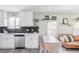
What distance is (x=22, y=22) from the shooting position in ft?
5.61

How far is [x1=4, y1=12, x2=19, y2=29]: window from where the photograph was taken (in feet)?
5.55

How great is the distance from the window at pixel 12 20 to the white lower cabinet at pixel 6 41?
7.5 inches

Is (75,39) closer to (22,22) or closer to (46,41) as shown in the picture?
(46,41)

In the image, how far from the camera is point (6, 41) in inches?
65.5

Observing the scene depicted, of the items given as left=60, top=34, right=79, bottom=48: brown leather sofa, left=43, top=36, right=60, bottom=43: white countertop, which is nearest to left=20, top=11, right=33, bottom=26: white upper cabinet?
left=43, top=36, right=60, bottom=43: white countertop

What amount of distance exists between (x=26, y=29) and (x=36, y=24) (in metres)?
0.26

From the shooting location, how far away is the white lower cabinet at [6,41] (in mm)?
1569

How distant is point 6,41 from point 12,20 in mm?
367

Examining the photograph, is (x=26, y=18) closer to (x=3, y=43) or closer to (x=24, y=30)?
(x=24, y=30)

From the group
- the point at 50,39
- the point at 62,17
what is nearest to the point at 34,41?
the point at 50,39

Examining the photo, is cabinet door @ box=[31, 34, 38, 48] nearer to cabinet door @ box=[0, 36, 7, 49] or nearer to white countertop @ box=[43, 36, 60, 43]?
white countertop @ box=[43, 36, 60, 43]

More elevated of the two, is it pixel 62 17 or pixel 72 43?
pixel 62 17
